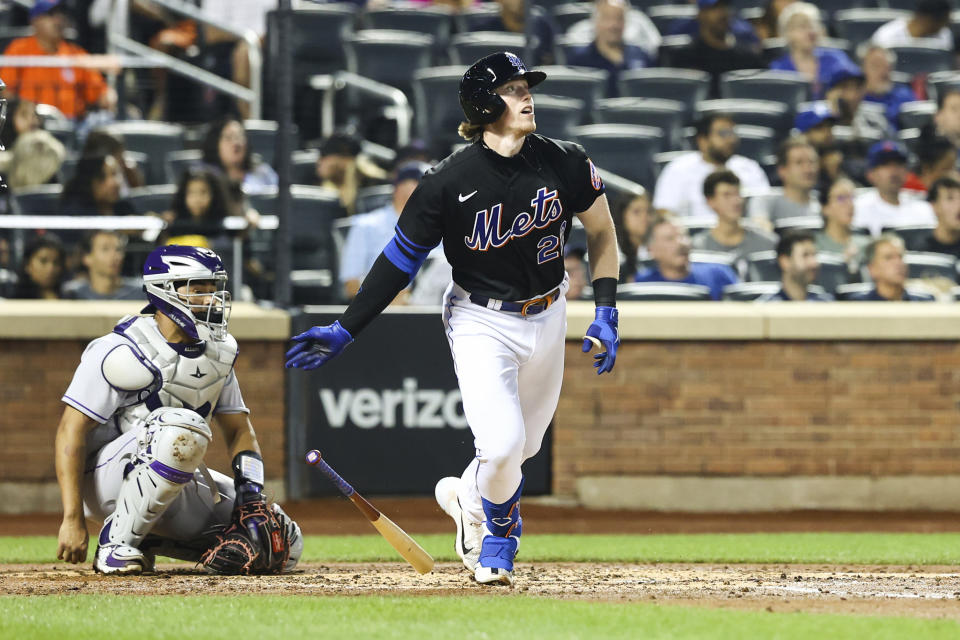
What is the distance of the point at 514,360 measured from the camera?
529 centimetres

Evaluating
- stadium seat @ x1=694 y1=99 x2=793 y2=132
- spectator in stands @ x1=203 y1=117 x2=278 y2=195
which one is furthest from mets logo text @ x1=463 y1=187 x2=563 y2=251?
stadium seat @ x1=694 y1=99 x2=793 y2=132

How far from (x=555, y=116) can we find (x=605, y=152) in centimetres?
44

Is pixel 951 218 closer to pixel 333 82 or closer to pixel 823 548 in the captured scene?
pixel 823 548

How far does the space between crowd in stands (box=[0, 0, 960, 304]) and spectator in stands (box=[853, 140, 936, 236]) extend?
0.05 feet

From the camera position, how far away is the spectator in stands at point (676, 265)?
9.55 meters

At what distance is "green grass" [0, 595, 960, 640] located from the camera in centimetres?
402

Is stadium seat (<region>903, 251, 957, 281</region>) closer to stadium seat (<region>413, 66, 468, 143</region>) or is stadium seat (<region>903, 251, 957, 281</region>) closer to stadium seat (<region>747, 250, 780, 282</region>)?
stadium seat (<region>747, 250, 780, 282</region>)

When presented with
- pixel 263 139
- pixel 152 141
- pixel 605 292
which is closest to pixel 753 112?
pixel 263 139

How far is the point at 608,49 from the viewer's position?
38.3 ft

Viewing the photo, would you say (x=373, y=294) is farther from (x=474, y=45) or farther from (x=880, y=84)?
(x=880, y=84)

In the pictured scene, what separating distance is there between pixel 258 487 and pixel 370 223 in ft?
12.9

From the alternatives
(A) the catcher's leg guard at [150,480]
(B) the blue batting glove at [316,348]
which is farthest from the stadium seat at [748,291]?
(A) the catcher's leg guard at [150,480]

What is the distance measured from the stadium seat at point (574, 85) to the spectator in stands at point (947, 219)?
263cm

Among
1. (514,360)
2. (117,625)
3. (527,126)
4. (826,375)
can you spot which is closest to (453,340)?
(514,360)
